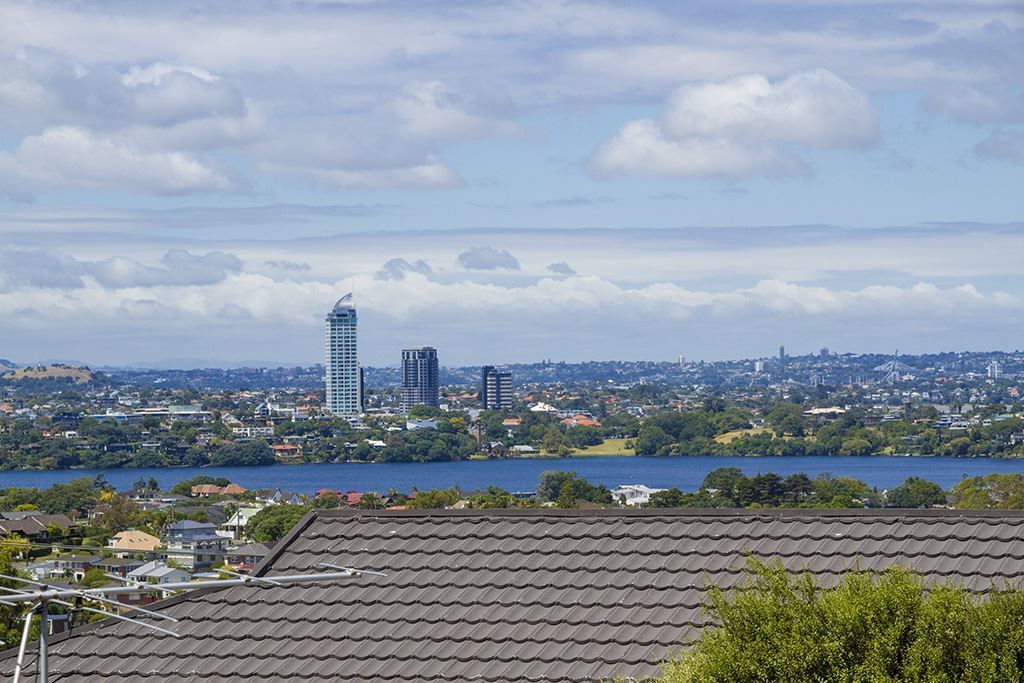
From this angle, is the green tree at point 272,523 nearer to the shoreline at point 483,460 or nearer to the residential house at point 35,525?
the residential house at point 35,525

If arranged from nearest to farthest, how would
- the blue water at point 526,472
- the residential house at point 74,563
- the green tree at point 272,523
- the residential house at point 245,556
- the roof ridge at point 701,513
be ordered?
the roof ridge at point 701,513 → the residential house at point 245,556 → the residential house at point 74,563 → the green tree at point 272,523 → the blue water at point 526,472

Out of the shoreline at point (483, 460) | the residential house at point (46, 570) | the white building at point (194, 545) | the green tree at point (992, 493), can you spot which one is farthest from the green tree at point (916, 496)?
the shoreline at point (483, 460)

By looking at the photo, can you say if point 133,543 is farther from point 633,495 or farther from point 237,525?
point 633,495

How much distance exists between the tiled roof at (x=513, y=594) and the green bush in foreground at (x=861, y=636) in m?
1.08

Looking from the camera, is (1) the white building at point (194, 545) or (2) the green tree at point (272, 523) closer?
(1) the white building at point (194, 545)

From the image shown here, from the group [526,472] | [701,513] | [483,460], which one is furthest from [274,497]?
[701,513]

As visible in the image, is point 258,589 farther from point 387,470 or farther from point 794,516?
point 387,470

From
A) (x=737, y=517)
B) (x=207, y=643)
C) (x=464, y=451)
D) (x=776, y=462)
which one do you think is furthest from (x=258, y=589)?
(x=464, y=451)

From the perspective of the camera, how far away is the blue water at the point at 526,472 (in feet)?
483

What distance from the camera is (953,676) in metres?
6.84

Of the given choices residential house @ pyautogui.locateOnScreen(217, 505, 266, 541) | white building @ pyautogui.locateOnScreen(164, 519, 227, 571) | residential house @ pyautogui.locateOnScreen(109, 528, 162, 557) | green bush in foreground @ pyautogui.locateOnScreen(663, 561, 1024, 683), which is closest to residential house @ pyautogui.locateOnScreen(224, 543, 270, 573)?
white building @ pyautogui.locateOnScreen(164, 519, 227, 571)

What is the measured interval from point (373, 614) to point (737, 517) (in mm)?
2133

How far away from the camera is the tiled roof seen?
8602 millimetres

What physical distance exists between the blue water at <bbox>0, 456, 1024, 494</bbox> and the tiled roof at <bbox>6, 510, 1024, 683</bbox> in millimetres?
123445
